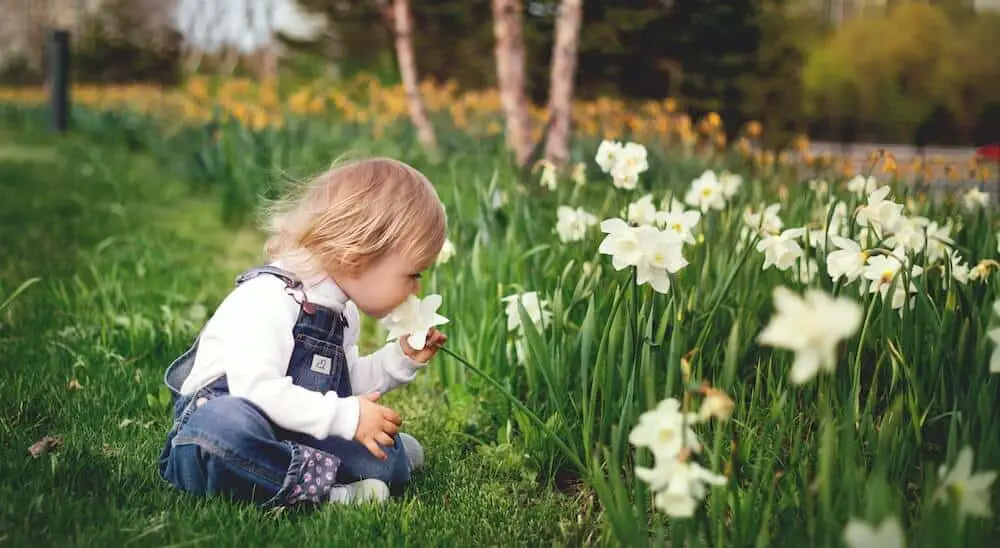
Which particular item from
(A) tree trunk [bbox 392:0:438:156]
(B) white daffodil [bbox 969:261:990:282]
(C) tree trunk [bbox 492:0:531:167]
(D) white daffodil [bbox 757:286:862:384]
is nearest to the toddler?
(D) white daffodil [bbox 757:286:862:384]

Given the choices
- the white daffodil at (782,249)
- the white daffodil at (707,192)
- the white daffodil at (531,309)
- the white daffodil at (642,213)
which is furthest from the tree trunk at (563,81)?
the white daffodil at (782,249)

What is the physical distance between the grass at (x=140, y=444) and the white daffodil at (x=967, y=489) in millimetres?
802

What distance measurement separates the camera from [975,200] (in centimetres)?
340

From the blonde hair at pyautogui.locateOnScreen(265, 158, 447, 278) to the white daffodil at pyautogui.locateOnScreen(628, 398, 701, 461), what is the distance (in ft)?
2.67

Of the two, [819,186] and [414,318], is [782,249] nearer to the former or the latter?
[414,318]

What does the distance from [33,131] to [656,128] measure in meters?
8.05

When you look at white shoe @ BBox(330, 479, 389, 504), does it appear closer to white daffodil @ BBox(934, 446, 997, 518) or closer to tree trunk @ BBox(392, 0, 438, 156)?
white daffodil @ BBox(934, 446, 997, 518)

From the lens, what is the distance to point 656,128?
23.3ft

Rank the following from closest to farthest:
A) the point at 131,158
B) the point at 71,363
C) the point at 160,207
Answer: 1. the point at 71,363
2. the point at 160,207
3. the point at 131,158

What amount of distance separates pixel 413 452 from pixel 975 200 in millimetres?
2359

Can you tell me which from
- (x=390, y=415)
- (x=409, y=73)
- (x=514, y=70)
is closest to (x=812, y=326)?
(x=390, y=415)

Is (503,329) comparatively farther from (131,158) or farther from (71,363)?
(131,158)

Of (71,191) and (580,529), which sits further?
(71,191)

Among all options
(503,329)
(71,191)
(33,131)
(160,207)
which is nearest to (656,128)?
(160,207)
